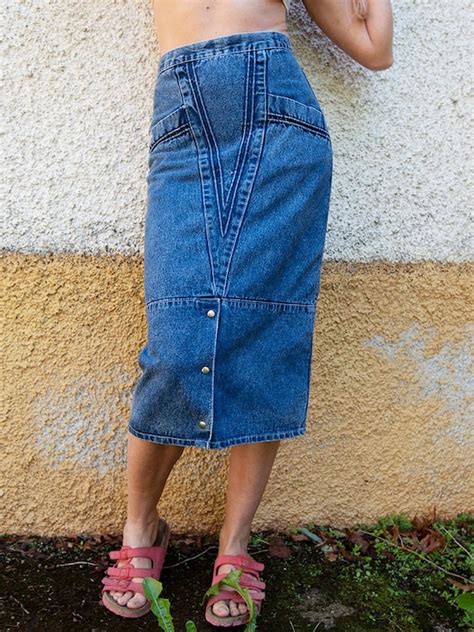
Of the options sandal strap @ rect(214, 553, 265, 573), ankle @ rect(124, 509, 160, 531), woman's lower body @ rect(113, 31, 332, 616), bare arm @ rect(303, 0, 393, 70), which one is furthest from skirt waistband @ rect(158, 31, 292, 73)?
sandal strap @ rect(214, 553, 265, 573)

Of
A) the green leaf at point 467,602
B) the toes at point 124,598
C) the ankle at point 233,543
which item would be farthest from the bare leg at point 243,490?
the green leaf at point 467,602

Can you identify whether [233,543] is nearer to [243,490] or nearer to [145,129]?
[243,490]

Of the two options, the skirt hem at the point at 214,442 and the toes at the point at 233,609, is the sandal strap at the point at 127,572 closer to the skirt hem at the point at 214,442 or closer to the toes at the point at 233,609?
the toes at the point at 233,609

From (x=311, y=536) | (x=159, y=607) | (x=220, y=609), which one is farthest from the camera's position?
(x=311, y=536)

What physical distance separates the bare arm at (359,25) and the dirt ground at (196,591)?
4.89 ft

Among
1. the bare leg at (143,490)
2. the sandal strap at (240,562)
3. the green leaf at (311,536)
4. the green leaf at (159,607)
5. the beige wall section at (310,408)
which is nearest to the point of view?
the green leaf at (159,607)

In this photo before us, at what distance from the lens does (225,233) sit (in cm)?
160

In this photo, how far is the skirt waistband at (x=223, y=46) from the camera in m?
1.60

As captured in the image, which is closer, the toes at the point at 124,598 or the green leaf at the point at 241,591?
the green leaf at the point at 241,591

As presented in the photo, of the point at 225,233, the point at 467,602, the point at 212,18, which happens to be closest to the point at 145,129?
the point at 212,18

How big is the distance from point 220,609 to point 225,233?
3.21 feet

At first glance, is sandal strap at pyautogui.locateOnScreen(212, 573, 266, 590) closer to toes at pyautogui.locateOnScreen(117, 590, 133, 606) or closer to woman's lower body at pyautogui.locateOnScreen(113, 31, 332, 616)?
toes at pyautogui.locateOnScreen(117, 590, 133, 606)

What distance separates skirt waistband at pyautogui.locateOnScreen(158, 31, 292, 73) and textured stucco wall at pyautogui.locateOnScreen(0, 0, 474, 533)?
0.34 metres

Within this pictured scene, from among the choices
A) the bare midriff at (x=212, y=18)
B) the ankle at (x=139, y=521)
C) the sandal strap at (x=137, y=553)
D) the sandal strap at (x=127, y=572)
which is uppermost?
the bare midriff at (x=212, y=18)
